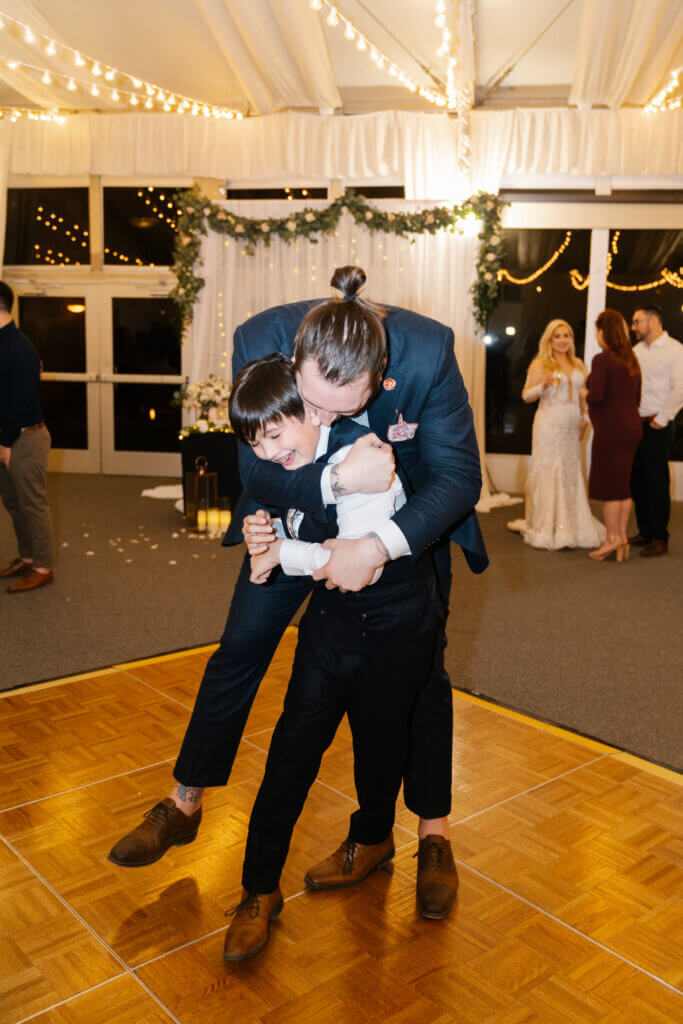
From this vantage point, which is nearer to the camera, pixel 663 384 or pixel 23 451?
pixel 23 451

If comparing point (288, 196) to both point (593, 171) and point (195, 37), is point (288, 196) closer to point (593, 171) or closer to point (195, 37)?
point (195, 37)

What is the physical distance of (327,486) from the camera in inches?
67.1

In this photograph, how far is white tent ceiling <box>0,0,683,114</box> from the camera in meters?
6.48

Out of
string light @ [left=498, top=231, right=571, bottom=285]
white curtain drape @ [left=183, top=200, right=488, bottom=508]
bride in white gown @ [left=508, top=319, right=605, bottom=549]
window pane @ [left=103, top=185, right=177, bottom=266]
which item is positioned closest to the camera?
bride in white gown @ [left=508, top=319, right=605, bottom=549]

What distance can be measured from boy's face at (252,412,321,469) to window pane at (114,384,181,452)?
7746 mm

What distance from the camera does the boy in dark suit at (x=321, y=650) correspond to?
1732 millimetres

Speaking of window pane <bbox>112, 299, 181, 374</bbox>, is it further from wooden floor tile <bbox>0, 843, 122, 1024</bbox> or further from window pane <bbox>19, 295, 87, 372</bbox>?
wooden floor tile <bbox>0, 843, 122, 1024</bbox>

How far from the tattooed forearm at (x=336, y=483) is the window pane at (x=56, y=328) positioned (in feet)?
27.3

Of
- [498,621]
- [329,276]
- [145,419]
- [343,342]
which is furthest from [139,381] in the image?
[343,342]

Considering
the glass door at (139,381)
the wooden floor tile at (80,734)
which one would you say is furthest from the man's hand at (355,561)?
the glass door at (139,381)

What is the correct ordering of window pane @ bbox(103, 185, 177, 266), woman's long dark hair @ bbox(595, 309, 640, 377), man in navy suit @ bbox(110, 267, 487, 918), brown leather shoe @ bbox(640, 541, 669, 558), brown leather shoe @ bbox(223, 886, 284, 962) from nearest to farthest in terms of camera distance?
man in navy suit @ bbox(110, 267, 487, 918), brown leather shoe @ bbox(223, 886, 284, 962), woman's long dark hair @ bbox(595, 309, 640, 377), brown leather shoe @ bbox(640, 541, 669, 558), window pane @ bbox(103, 185, 177, 266)

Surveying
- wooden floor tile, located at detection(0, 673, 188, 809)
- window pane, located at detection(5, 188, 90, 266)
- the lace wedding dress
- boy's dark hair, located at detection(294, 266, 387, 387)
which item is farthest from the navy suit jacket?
window pane, located at detection(5, 188, 90, 266)

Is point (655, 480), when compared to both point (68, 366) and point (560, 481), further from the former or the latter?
point (68, 366)

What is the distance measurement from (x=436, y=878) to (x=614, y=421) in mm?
4345
